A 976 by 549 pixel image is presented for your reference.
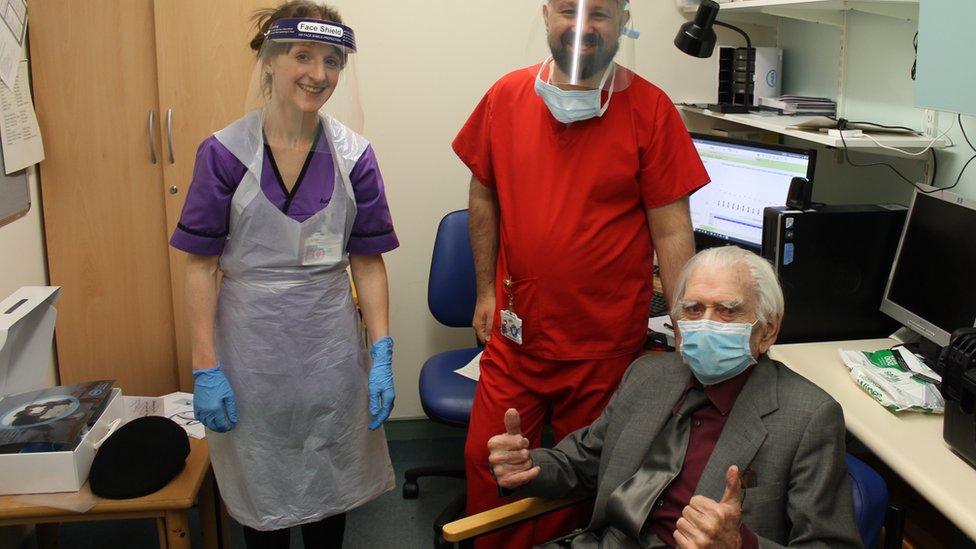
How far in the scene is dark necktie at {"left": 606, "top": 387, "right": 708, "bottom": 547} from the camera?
1.64 meters

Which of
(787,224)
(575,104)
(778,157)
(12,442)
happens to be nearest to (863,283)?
(787,224)

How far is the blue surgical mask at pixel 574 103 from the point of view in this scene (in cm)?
194

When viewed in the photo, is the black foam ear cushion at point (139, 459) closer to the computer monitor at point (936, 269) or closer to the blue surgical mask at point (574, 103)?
the blue surgical mask at point (574, 103)

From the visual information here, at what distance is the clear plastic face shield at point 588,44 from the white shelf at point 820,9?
656mm

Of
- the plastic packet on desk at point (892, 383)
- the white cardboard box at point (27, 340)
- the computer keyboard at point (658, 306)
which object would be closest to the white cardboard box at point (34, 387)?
the white cardboard box at point (27, 340)

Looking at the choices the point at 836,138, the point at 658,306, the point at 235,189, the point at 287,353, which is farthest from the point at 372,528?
the point at 836,138

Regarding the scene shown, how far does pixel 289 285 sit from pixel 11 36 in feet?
4.21

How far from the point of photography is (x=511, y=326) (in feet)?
6.74

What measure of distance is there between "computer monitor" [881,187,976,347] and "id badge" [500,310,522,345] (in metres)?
0.93

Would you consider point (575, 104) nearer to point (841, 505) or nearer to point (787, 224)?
point (787, 224)

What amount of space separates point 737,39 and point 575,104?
1.46 m

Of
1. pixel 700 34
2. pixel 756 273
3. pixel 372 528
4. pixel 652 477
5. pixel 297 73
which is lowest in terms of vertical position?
pixel 372 528

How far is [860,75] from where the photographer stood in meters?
2.55

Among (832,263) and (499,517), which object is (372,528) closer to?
(499,517)
